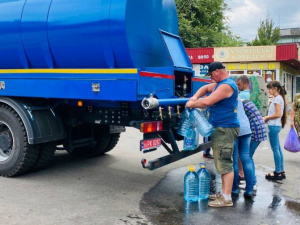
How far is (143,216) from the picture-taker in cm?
419

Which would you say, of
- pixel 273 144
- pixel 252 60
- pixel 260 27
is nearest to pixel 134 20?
pixel 273 144

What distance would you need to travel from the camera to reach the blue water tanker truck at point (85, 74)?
15.2 feet

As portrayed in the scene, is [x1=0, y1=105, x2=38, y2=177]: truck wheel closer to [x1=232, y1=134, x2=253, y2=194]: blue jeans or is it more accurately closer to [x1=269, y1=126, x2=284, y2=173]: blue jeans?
[x1=232, y1=134, x2=253, y2=194]: blue jeans

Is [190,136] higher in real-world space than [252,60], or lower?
lower

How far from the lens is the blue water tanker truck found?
464 cm

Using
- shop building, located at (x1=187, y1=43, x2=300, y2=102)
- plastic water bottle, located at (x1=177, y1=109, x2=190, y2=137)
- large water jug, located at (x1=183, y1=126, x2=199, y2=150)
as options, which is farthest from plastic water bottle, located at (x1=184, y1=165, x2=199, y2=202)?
shop building, located at (x1=187, y1=43, x2=300, y2=102)

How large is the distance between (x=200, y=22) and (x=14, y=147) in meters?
28.8

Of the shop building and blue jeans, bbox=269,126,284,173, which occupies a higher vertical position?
the shop building

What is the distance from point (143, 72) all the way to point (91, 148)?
3349mm

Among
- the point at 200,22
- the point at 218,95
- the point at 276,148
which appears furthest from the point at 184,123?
the point at 200,22

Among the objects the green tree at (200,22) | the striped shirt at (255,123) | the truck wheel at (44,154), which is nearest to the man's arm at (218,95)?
the striped shirt at (255,123)

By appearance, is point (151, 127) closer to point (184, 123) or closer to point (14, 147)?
point (184, 123)

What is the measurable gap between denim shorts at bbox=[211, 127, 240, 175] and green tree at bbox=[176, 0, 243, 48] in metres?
25.9

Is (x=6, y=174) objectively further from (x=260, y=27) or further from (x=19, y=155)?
(x=260, y=27)
